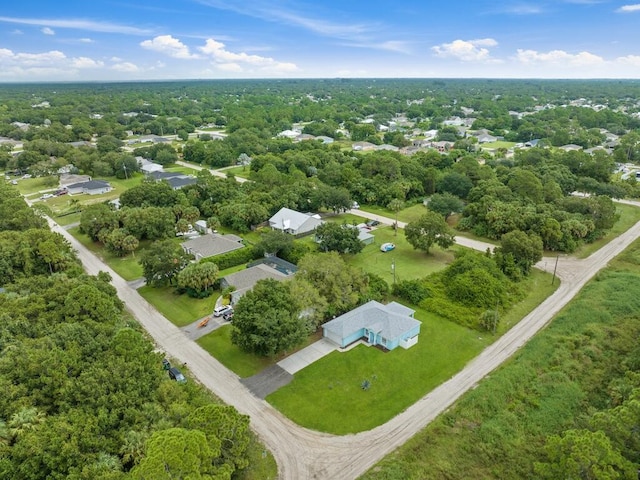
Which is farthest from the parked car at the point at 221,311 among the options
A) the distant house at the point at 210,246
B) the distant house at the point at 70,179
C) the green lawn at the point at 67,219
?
the distant house at the point at 70,179

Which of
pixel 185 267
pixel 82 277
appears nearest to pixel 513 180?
pixel 185 267

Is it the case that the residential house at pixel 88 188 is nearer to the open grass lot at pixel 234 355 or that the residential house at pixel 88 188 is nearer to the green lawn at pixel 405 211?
the green lawn at pixel 405 211

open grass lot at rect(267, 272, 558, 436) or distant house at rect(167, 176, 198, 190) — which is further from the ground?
distant house at rect(167, 176, 198, 190)

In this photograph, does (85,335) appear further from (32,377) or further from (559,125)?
(559,125)

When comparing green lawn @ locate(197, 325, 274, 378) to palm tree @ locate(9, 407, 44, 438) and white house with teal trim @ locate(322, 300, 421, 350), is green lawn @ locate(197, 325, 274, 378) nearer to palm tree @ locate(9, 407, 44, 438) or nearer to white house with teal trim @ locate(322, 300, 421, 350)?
white house with teal trim @ locate(322, 300, 421, 350)

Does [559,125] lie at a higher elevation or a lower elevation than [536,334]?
higher

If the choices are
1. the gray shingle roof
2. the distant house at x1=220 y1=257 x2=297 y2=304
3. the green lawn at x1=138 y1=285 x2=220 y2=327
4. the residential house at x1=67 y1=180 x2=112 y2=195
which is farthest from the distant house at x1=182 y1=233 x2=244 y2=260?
the residential house at x1=67 y1=180 x2=112 y2=195

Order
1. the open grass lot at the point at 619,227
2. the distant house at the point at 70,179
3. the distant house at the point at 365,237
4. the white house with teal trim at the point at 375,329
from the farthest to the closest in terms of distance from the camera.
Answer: the distant house at the point at 70,179 → the distant house at the point at 365,237 → the open grass lot at the point at 619,227 → the white house with teal trim at the point at 375,329
